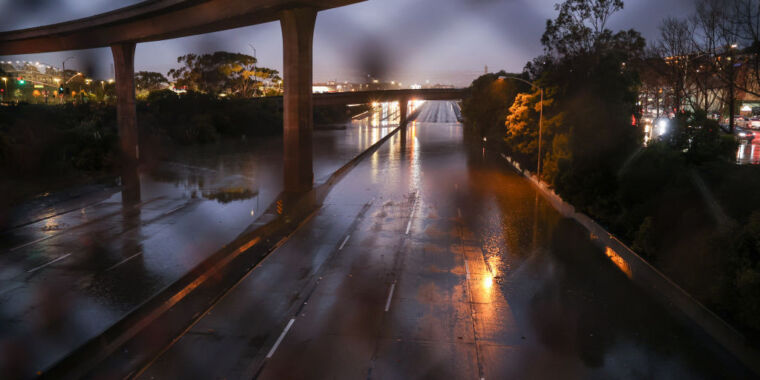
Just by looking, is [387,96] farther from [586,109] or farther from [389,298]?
[389,298]

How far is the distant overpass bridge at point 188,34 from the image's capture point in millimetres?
30969

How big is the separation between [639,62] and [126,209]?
43.9 meters

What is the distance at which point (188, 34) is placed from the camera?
1656 inches

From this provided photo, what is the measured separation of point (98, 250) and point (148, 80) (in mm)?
147847

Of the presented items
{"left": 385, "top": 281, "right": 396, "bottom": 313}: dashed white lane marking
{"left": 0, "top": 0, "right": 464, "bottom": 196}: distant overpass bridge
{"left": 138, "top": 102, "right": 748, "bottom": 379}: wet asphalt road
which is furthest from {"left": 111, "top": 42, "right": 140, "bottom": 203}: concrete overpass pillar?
{"left": 385, "top": 281, "right": 396, "bottom": 313}: dashed white lane marking

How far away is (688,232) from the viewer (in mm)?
17516

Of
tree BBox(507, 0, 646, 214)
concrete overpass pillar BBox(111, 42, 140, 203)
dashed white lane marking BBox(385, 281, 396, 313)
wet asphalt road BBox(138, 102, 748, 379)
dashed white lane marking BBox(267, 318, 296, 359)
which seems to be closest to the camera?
wet asphalt road BBox(138, 102, 748, 379)

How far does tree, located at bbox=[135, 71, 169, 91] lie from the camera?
15182 cm

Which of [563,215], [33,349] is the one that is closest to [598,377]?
[33,349]

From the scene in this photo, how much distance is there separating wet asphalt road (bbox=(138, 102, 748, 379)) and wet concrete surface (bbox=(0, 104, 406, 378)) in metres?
3.06

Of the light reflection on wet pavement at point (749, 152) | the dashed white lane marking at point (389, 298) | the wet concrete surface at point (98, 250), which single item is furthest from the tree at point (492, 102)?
the dashed white lane marking at point (389, 298)

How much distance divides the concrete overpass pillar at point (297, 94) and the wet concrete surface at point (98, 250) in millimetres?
2577

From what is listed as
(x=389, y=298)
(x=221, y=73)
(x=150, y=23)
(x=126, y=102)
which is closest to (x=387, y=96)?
(x=221, y=73)

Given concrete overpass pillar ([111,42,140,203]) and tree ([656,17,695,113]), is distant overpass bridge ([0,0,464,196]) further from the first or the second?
tree ([656,17,695,113])
